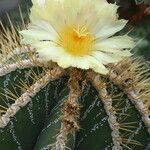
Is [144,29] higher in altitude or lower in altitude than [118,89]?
higher

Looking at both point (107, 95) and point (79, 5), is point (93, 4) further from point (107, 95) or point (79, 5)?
point (107, 95)

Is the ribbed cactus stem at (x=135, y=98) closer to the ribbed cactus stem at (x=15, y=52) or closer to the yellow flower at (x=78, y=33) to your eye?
the yellow flower at (x=78, y=33)

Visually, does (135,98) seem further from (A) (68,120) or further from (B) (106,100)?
(A) (68,120)

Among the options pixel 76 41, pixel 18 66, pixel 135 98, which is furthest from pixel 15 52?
pixel 135 98

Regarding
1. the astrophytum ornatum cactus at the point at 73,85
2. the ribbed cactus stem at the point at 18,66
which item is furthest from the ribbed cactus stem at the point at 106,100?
the ribbed cactus stem at the point at 18,66

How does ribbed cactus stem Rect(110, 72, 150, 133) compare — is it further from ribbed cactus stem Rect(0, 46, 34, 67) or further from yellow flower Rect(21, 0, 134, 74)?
ribbed cactus stem Rect(0, 46, 34, 67)

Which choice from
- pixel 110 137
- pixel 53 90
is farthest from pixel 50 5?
pixel 110 137
